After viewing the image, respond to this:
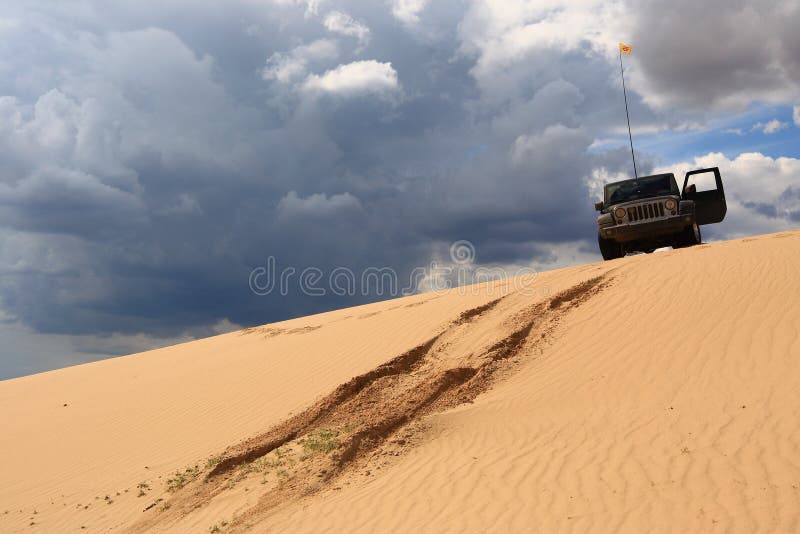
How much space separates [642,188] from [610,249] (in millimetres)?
1714

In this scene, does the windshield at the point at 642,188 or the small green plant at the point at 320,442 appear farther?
the windshield at the point at 642,188

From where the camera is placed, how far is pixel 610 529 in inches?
211

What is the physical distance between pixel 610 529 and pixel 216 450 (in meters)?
6.55

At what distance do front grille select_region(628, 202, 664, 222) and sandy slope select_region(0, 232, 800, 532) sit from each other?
5.32 feet

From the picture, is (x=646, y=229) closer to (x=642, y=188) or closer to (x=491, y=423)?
(x=642, y=188)

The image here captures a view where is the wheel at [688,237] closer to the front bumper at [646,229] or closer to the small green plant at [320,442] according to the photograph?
the front bumper at [646,229]

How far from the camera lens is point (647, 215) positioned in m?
14.9

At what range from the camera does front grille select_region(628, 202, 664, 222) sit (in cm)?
1483

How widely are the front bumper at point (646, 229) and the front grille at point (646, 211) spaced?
0.18m

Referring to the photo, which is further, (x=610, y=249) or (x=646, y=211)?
(x=610, y=249)

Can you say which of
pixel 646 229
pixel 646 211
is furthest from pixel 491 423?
pixel 646 211

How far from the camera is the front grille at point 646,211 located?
14828mm

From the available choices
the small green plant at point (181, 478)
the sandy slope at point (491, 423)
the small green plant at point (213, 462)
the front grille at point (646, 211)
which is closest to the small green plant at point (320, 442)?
the sandy slope at point (491, 423)

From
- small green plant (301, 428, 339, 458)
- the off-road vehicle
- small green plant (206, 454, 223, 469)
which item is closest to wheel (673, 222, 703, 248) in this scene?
the off-road vehicle
